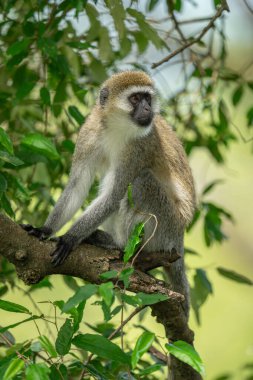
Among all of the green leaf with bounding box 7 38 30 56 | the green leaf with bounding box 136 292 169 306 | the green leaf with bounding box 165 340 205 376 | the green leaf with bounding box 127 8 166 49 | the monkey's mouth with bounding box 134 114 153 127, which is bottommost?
the green leaf with bounding box 165 340 205 376

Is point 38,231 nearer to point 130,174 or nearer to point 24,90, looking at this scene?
point 130,174

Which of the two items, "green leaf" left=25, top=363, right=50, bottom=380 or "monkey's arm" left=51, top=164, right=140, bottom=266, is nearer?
"green leaf" left=25, top=363, right=50, bottom=380

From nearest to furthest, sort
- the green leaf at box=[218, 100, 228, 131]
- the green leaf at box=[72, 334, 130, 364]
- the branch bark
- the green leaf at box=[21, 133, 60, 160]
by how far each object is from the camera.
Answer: the green leaf at box=[72, 334, 130, 364], the green leaf at box=[21, 133, 60, 160], the branch bark, the green leaf at box=[218, 100, 228, 131]

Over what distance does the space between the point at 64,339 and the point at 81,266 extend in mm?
1189

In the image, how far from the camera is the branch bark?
4.27 m

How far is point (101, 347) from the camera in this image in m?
3.37

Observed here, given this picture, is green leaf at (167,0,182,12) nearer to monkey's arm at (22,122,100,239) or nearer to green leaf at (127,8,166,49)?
green leaf at (127,8,166,49)

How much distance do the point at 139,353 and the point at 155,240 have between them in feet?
9.74

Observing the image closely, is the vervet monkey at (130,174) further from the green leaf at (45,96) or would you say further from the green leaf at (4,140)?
the green leaf at (4,140)

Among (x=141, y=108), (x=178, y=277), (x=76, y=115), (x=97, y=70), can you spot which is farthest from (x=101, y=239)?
(x=97, y=70)

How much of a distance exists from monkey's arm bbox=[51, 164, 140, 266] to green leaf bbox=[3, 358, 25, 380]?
6.80 feet

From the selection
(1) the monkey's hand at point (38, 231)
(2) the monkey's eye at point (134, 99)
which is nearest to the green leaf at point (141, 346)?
(1) the monkey's hand at point (38, 231)

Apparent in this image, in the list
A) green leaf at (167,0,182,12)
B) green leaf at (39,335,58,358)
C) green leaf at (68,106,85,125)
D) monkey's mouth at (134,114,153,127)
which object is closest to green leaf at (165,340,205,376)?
green leaf at (39,335,58,358)

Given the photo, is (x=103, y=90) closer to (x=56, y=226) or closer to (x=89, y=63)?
(x=89, y=63)
